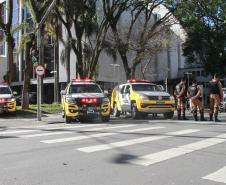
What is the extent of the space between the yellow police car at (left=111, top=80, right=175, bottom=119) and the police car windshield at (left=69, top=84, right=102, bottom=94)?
2059 millimetres

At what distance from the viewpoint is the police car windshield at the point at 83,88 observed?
20516mm

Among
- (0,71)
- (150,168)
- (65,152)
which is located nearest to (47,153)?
(65,152)

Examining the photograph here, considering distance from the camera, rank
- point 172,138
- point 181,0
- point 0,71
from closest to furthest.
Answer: point 172,138, point 181,0, point 0,71

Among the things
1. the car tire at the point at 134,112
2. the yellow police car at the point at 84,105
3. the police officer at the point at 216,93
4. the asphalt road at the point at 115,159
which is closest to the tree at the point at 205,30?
the car tire at the point at 134,112

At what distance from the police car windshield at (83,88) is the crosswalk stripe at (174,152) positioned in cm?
915

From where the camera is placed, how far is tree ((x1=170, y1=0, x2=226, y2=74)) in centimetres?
3584

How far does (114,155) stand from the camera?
9656 millimetres

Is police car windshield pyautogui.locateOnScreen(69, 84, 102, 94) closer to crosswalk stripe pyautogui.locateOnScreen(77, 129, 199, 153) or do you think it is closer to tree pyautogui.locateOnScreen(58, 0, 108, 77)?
crosswalk stripe pyautogui.locateOnScreen(77, 129, 199, 153)

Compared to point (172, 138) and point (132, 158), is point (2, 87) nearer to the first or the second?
point (172, 138)

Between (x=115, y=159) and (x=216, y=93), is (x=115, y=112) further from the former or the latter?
(x=115, y=159)

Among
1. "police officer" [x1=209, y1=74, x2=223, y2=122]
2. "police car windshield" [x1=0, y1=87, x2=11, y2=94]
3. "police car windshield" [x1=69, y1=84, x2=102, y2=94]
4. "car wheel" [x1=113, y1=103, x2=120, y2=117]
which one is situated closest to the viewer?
"police officer" [x1=209, y1=74, x2=223, y2=122]

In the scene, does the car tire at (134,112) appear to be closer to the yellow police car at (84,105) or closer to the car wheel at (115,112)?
the yellow police car at (84,105)

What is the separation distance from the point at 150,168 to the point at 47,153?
2670 mm

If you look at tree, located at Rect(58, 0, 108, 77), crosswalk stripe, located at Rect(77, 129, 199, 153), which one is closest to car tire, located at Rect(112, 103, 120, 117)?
tree, located at Rect(58, 0, 108, 77)
